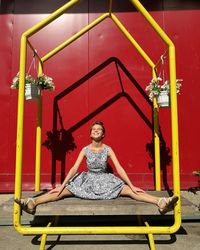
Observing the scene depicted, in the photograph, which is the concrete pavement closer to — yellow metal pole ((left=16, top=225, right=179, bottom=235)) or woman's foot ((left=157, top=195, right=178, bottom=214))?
yellow metal pole ((left=16, top=225, right=179, bottom=235))

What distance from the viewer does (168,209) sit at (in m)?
3.06

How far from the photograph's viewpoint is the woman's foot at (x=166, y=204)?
2.94m

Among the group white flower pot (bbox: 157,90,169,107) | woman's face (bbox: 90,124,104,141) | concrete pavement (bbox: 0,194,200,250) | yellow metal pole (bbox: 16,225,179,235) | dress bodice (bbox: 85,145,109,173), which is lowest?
concrete pavement (bbox: 0,194,200,250)

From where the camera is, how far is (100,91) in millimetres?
5168

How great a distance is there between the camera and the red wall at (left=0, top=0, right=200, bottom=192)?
5059 millimetres

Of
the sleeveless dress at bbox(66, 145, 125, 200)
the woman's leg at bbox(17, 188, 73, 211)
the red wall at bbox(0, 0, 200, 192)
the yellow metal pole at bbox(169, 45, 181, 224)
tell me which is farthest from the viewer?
the red wall at bbox(0, 0, 200, 192)

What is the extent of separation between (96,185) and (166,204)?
0.92 m

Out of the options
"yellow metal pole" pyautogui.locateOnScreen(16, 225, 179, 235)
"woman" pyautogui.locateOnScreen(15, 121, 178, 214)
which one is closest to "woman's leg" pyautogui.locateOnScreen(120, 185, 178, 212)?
"woman" pyautogui.locateOnScreen(15, 121, 178, 214)

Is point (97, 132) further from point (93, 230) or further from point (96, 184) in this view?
point (93, 230)

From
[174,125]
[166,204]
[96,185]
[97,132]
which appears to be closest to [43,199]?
[96,185]

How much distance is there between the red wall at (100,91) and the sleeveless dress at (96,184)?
54.1 inches

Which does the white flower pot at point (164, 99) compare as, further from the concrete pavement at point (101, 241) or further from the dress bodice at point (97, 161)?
the concrete pavement at point (101, 241)

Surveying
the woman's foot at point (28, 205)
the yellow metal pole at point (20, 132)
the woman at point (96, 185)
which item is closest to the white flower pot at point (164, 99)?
the woman at point (96, 185)

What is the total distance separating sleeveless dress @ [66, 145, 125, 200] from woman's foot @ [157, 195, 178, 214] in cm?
59
